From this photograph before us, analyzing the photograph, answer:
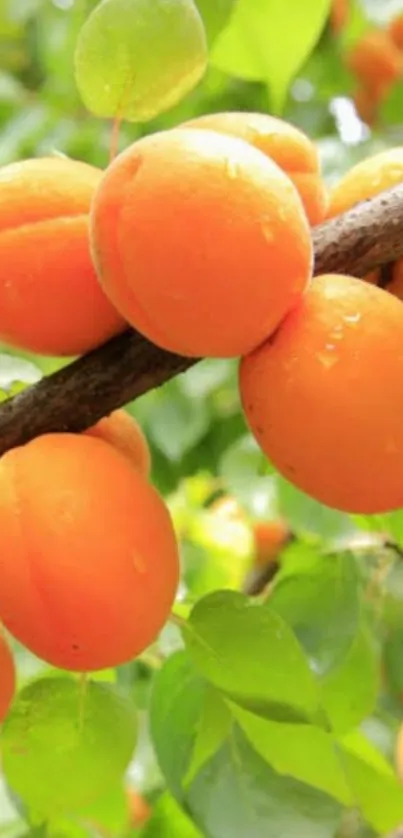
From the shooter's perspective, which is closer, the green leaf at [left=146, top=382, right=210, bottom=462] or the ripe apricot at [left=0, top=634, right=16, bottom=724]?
the ripe apricot at [left=0, top=634, right=16, bottom=724]

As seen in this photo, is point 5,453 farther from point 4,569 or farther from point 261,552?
point 261,552

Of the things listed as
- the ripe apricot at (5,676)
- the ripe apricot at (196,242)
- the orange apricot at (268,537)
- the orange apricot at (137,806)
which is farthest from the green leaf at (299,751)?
the orange apricot at (268,537)

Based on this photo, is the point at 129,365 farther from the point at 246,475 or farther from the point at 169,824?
the point at 246,475

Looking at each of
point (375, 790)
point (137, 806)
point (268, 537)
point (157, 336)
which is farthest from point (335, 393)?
point (268, 537)

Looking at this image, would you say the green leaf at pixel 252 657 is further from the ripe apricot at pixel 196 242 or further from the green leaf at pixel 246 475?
the green leaf at pixel 246 475

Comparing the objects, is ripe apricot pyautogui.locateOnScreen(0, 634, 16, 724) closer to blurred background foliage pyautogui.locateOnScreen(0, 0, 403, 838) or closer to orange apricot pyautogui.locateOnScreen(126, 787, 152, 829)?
blurred background foliage pyautogui.locateOnScreen(0, 0, 403, 838)

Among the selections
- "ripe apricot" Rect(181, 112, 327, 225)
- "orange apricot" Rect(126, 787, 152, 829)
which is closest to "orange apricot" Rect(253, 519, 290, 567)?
"orange apricot" Rect(126, 787, 152, 829)
